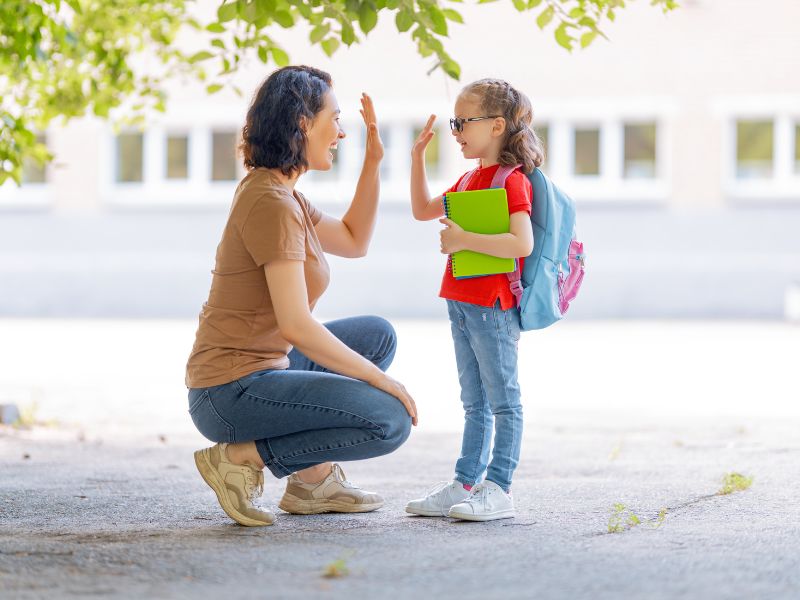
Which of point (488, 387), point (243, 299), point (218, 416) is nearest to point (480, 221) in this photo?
point (488, 387)

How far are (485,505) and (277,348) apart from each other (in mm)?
891

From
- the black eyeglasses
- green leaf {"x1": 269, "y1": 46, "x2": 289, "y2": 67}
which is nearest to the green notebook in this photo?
the black eyeglasses

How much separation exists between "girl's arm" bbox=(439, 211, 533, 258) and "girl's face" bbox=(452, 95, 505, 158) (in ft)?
1.09

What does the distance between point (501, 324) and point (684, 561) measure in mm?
1095

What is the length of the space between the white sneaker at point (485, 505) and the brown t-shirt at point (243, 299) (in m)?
0.81

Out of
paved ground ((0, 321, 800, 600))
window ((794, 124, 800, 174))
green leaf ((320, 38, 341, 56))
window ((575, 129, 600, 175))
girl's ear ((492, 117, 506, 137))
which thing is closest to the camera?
paved ground ((0, 321, 800, 600))

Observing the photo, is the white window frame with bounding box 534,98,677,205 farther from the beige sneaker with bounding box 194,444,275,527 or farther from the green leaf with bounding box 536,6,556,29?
the beige sneaker with bounding box 194,444,275,527

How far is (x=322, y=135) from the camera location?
15.4ft

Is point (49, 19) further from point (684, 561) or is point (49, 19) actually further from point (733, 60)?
point (733, 60)

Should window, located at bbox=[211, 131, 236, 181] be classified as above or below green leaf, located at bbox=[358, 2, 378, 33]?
above

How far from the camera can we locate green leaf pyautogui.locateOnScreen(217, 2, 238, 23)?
574 centimetres

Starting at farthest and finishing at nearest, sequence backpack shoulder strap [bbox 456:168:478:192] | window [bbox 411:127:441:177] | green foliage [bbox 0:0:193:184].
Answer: window [bbox 411:127:441:177] → green foliage [bbox 0:0:193:184] → backpack shoulder strap [bbox 456:168:478:192]

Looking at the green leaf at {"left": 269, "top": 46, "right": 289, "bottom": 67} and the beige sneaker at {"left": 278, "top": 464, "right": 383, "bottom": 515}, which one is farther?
the green leaf at {"left": 269, "top": 46, "right": 289, "bottom": 67}

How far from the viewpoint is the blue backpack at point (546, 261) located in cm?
466
